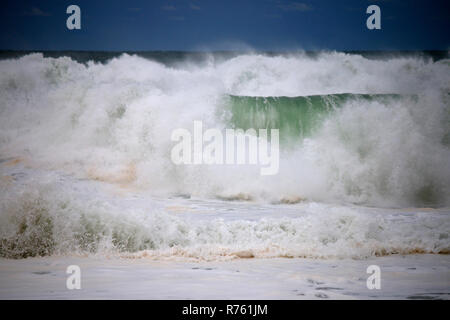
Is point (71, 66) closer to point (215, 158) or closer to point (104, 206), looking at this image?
point (215, 158)

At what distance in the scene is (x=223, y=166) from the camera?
6.20 m

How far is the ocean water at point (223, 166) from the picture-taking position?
4082 mm

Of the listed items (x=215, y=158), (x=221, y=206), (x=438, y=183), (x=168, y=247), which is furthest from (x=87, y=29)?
(x=438, y=183)

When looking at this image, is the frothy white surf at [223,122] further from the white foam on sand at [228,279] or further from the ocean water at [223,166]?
the white foam on sand at [228,279]

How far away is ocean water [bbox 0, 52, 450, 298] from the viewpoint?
408 cm

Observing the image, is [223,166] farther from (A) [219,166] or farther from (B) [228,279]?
(B) [228,279]
